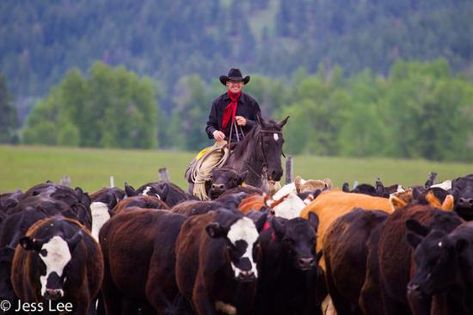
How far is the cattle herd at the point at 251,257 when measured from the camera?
12.4 metres

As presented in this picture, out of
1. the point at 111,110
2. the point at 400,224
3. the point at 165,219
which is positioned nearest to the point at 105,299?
the point at 165,219

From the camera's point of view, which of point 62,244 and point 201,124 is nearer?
point 62,244

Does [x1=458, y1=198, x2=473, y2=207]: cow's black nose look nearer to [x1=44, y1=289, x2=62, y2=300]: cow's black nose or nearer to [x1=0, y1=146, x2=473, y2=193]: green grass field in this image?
[x1=44, y1=289, x2=62, y2=300]: cow's black nose

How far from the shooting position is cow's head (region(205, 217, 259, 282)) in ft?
43.2

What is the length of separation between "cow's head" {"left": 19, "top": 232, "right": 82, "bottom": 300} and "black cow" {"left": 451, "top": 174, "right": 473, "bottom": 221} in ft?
14.8

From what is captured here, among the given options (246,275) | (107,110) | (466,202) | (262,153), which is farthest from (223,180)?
→ (107,110)

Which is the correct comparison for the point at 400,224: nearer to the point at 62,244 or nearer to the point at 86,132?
the point at 62,244

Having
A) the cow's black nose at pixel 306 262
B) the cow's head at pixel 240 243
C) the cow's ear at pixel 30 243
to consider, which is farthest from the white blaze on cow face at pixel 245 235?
the cow's ear at pixel 30 243

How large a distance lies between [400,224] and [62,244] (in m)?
3.29

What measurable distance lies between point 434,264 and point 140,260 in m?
4.31

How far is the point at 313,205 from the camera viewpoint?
1598cm

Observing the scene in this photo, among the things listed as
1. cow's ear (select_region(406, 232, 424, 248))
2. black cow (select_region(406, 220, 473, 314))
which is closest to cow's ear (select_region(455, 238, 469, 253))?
black cow (select_region(406, 220, 473, 314))

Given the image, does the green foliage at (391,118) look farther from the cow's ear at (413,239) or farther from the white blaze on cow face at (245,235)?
the cow's ear at (413,239)

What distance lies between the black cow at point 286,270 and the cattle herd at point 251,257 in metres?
0.01
